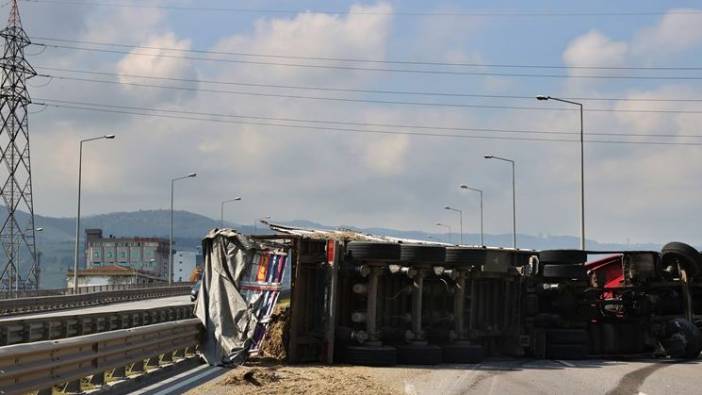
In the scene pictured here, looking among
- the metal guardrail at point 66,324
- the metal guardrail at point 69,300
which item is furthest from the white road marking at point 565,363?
the metal guardrail at point 69,300

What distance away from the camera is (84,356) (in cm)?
1109

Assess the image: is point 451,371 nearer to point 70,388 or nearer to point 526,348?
point 526,348

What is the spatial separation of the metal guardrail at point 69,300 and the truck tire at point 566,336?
95.9 ft

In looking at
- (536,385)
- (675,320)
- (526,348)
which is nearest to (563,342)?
(526,348)

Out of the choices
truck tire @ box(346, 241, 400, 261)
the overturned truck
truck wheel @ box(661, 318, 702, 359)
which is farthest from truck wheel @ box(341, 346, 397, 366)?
truck wheel @ box(661, 318, 702, 359)

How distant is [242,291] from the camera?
17.0 meters

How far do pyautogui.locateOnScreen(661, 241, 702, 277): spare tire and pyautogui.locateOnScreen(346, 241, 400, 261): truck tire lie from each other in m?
7.63

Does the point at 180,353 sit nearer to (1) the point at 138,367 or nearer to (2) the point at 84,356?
(1) the point at 138,367

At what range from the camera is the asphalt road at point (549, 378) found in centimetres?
1261

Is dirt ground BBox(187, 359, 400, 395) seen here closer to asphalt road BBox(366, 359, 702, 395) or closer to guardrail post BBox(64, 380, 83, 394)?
asphalt road BBox(366, 359, 702, 395)

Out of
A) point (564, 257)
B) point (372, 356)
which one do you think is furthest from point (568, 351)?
point (372, 356)

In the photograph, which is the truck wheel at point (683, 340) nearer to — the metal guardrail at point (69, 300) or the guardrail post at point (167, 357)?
the guardrail post at point (167, 357)

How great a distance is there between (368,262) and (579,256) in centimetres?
577

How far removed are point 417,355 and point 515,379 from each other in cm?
272
